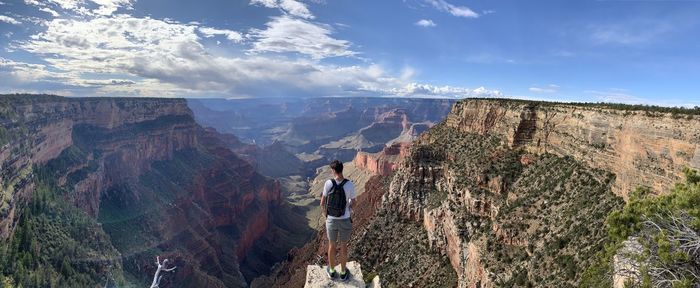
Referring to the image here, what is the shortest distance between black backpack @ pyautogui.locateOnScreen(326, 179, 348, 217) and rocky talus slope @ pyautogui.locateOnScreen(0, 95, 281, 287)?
207 feet

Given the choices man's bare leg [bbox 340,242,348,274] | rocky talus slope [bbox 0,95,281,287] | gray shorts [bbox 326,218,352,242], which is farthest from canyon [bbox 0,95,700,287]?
gray shorts [bbox 326,218,352,242]

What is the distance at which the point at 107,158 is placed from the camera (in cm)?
13750

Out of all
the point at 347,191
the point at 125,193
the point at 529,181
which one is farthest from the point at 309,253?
the point at 347,191

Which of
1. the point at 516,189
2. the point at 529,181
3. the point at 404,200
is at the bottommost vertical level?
the point at 404,200

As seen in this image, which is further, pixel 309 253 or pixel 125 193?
pixel 125 193

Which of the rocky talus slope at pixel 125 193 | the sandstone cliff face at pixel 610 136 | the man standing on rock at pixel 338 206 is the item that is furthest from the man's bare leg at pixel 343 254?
the rocky talus slope at pixel 125 193

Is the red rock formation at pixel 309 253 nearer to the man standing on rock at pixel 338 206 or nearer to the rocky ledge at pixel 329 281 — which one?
the rocky ledge at pixel 329 281

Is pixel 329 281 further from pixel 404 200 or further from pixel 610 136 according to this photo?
pixel 404 200

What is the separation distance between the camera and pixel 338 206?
16453 mm

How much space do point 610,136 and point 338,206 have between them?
42981 millimetres

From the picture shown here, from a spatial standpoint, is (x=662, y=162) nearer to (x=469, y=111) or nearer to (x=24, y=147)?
(x=469, y=111)

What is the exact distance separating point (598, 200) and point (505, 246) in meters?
12.7

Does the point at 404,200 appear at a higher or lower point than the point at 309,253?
higher

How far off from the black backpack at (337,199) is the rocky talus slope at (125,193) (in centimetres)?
6317
